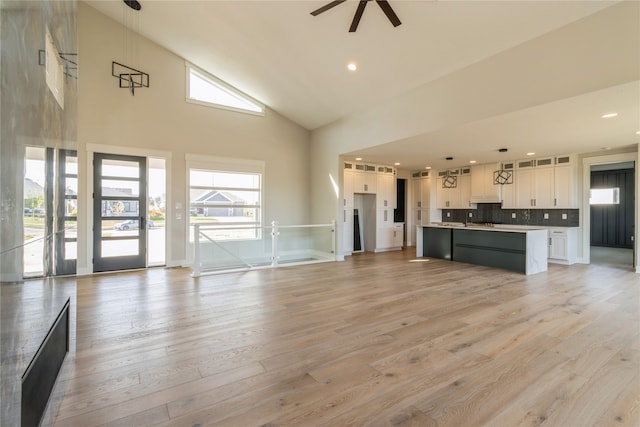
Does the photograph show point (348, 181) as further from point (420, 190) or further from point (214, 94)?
point (214, 94)

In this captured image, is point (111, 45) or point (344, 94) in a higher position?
point (111, 45)

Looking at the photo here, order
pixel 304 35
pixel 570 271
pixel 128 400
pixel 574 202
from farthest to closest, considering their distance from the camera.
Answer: pixel 574 202 < pixel 570 271 < pixel 304 35 < pixel 128 400

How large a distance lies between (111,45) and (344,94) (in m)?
4.85

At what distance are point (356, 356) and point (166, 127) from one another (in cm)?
627

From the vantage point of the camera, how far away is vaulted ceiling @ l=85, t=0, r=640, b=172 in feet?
11.7

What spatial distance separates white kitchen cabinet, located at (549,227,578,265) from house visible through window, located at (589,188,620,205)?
3.50 m

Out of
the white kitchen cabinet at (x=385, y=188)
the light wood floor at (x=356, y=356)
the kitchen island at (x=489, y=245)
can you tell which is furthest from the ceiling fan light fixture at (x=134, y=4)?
the kitchen island at (x=489, y=245)

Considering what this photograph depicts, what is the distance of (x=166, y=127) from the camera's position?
251 inches

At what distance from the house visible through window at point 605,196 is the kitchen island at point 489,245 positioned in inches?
206

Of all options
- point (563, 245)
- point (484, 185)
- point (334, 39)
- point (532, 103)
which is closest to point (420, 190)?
point (484, 185)

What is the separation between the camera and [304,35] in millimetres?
4707

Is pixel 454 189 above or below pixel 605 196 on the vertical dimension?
above

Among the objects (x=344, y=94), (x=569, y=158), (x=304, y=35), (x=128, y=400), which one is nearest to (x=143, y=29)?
(x=304, y=35)

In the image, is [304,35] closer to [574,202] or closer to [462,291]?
[462,291]
